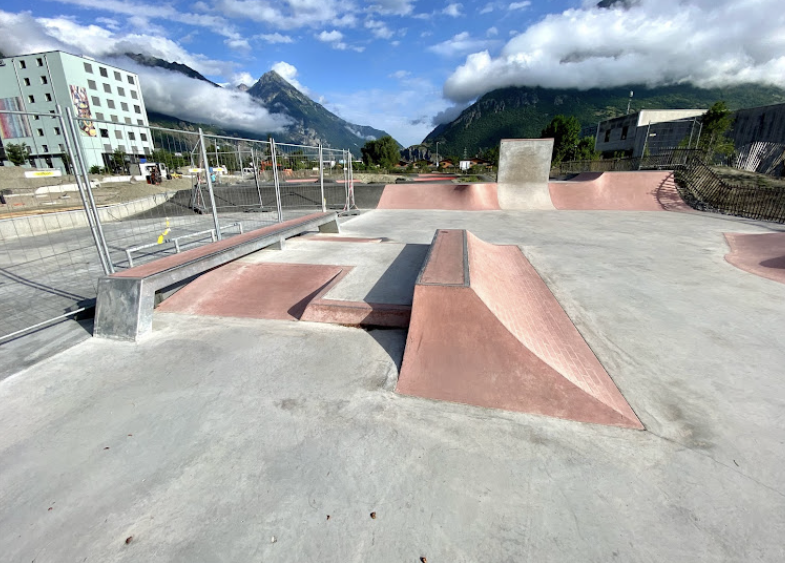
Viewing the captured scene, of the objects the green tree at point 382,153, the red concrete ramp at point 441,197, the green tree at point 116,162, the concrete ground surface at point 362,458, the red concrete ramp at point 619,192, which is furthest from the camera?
the green tree at point 382,153

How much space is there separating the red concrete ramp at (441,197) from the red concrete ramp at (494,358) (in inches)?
524

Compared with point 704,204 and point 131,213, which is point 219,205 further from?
point 704,204

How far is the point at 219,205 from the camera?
1647cm

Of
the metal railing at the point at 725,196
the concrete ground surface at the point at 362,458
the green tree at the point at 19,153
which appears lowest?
the concrete ground surface at the point at 362,458

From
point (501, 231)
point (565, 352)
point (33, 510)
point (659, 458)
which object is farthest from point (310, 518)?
point (501, 231)

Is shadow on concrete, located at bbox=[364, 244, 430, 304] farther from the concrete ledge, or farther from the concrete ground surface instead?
the concrete ledge

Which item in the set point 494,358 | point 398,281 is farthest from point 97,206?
point 494,358

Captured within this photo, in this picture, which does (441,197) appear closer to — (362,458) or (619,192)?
(619,192)

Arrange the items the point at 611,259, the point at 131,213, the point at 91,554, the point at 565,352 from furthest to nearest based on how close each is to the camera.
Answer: the point at 131,213 → the point at 611,259 → the point at 565,352 → the point at 91,554

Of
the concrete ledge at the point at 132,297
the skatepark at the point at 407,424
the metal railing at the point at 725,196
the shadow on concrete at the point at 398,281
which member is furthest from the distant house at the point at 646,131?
the concrete ledge at the point at 132,297

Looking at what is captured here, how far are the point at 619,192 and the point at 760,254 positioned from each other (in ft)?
33.1

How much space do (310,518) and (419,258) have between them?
5.06 m

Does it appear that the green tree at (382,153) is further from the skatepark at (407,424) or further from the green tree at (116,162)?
the skatepark at (407,424)

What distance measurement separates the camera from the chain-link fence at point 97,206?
4785mm
